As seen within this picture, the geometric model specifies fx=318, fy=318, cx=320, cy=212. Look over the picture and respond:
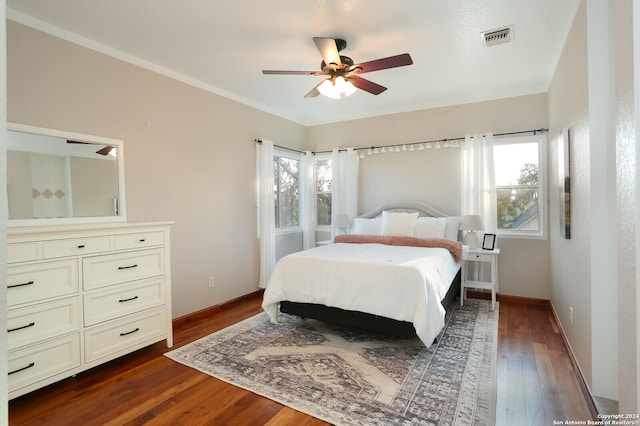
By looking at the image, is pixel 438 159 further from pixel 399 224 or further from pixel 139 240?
pixel 139 240

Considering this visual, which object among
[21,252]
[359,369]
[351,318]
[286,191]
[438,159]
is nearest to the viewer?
[21,252]

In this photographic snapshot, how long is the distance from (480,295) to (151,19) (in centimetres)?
459

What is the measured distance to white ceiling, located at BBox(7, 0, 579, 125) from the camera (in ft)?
7.34

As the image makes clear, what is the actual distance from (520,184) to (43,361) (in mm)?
4867

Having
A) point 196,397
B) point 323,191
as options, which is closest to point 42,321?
point 196,397

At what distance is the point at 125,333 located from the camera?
249cm

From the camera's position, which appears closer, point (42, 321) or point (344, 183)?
point (42, 321)

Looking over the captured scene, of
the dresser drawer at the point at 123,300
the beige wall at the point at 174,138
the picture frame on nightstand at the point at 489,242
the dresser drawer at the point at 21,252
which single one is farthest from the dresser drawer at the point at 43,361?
the picture frame on nightstand at the point at 489,242

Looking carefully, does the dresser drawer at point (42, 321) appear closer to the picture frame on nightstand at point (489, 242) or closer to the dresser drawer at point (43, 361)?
the dresser drawer at point (43, 361)

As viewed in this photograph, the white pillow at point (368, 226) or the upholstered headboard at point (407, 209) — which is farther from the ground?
the upholstered headboard at point (407, 209)

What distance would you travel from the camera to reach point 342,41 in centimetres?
265

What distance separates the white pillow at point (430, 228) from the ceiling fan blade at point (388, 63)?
221 centimetres

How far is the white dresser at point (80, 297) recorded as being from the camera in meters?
1.95

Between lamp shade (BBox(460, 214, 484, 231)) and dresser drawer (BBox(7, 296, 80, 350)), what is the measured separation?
384 centimetres
